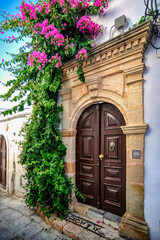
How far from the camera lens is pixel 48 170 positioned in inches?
120

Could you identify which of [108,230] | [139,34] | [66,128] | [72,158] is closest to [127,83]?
[139,34]

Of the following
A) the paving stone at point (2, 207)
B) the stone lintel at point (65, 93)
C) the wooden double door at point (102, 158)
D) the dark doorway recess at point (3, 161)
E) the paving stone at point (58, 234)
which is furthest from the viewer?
the dark doorway recess at point (3, 161)

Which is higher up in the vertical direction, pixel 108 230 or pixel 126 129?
pixel 126 129

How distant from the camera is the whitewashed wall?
451 centimetres

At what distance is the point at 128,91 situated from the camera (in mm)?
2568

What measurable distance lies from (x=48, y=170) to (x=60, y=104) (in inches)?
64.9

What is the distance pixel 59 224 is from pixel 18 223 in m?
0.97

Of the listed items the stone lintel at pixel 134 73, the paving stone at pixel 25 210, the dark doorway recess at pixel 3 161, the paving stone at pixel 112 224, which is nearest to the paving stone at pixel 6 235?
the paving stone at pixel 25 210

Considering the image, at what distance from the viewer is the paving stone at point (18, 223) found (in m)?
2.86

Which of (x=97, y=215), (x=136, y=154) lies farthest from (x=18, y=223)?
(x=136, y=154)

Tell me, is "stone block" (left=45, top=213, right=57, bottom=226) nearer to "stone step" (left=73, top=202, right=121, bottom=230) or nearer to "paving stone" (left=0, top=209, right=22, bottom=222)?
"stone step" (left=73, top=202, right=121, bottom=230)

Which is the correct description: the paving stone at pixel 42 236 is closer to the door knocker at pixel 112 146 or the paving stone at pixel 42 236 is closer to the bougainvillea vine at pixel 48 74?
the bougainvillea vine at pixel 48 74

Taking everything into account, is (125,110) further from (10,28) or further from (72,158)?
(10,28)

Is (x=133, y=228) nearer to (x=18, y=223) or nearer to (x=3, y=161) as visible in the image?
(x=18, y=223)
